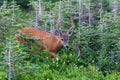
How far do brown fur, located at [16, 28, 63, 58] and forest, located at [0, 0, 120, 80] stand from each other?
0.06 metres

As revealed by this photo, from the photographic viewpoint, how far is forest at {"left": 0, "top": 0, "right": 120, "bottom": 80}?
930 centimetres

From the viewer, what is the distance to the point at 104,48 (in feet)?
37.2

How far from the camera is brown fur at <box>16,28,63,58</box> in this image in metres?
11.4

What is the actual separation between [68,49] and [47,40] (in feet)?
2.48

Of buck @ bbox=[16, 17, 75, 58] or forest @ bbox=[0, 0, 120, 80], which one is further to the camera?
buck @ bbox=[16, 17, 75, 58]

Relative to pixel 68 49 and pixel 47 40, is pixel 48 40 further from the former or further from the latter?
pixel 68 49

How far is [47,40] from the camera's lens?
1151 cm

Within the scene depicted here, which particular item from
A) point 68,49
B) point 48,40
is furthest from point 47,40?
point 68,49

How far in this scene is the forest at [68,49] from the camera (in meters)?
9.30

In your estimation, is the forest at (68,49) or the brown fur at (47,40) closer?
the forest at (68,49)

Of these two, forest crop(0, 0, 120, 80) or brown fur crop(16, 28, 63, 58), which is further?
brown fur crop(16, 28, 63, 58)

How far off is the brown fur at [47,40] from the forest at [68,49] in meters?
0.06

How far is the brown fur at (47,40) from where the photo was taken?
11.4m

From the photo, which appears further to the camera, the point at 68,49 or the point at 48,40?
the point at 68,49
